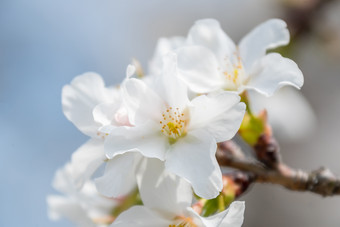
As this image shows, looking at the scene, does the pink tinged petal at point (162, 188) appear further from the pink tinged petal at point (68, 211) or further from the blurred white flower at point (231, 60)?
the pink tinged petal at point (68, 211)

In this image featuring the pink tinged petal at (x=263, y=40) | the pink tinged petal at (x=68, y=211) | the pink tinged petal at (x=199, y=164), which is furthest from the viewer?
the pink tinged petal at (x=68, y=211)

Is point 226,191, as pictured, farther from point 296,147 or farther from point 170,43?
point 296,147

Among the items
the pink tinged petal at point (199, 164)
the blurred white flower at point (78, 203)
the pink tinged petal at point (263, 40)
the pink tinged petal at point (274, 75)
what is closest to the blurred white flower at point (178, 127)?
the pink tinged petal at point (199, 164)

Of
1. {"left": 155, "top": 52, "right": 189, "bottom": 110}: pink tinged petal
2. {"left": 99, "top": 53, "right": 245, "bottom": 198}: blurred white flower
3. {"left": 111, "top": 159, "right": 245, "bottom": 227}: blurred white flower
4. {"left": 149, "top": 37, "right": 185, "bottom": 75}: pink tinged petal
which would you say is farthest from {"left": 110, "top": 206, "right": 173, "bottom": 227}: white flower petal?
{"left": 149, "top": 37, "right": 185, "bottom": 75}: pink tinged petal

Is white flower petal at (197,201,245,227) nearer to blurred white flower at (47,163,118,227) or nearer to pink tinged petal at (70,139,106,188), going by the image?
pink tinged petal at (70,139,106,188)

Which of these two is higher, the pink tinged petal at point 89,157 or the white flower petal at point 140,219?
the pink tinged petal at point 89,157

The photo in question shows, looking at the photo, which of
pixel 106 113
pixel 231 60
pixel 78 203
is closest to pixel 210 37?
pixel 231 60

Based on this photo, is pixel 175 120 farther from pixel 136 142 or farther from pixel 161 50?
pixel 161 50
